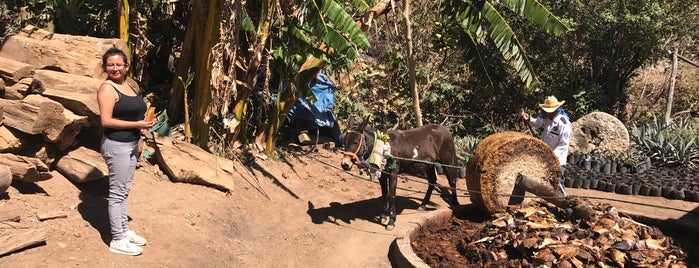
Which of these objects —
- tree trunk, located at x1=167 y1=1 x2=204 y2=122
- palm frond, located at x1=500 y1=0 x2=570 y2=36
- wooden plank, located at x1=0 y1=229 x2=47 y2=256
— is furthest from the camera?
palm frond, located at x1=500 y1=0 x2=570 y2=36

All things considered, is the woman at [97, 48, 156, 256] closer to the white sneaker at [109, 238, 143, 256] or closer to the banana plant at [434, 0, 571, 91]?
the white sneaker at [109, 238, 143, 256]

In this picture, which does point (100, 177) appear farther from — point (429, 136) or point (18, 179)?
point (429, 136)

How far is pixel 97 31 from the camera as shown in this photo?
26.7ft

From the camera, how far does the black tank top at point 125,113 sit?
444 cm

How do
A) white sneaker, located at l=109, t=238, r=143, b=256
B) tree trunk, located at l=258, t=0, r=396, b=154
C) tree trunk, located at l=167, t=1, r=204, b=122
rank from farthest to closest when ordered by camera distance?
1. tree trunk, located at l=258, t=0, r=396, b=154
2. tree trunk, located at l=167, t=1, r=204, b=122
3. white sneaker, located at l=109, t=238, r=143, b=256

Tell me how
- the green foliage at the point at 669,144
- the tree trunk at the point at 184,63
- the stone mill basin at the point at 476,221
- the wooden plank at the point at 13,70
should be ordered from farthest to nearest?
the green foliage at the point at 669,144, the tree trunk at the point at 184,63, the stone mill basin at the point at 476,221, the wooden plank at the point at 13,70

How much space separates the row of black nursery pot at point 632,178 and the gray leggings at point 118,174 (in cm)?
740

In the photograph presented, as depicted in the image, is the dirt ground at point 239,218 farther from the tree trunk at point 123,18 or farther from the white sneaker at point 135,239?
the tree trunk at point 123,18

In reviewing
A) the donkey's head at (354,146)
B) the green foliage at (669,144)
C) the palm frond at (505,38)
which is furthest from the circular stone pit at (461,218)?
the green foliage at (669,144)

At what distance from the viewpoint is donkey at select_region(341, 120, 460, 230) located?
6.62m

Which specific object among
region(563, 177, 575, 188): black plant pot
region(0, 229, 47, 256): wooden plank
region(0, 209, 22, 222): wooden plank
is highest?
region(563, 177, 575, 188): black plant pot

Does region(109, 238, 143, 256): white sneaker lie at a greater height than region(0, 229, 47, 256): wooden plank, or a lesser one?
lesser

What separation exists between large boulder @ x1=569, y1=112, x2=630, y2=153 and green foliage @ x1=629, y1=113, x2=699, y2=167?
1.24ft

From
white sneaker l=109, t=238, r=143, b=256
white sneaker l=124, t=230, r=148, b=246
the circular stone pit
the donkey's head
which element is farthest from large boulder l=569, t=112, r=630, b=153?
white sneaker l=109, t=238, r=143, b=256
